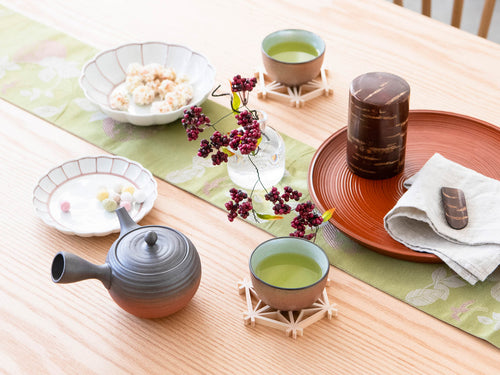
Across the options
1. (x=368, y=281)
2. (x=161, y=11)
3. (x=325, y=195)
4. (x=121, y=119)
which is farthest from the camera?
(x=161, y=11)

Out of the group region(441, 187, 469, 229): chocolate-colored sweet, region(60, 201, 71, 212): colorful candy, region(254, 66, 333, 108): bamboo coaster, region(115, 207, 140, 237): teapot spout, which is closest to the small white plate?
region(60, 201, 71, 212): colorful candy

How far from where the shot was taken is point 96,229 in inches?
42.8

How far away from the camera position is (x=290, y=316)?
3.05ft

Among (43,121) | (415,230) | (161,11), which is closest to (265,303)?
(415,230)

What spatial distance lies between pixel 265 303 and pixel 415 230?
10.9 inches

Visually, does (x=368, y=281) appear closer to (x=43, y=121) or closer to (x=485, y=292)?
(x=485, y=292)

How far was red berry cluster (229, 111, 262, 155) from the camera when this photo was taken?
0.95 metres

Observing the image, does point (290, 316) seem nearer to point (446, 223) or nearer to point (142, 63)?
point (446, 223)

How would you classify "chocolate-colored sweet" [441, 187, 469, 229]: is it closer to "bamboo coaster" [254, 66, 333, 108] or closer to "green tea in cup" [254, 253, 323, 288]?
"green tea in cup" [254, 253, 323, 288]

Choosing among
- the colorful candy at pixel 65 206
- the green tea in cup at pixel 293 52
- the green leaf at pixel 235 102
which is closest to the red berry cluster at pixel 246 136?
the green leaf at pixel 235 102

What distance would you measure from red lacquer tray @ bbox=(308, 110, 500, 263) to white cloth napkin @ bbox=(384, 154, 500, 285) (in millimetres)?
26

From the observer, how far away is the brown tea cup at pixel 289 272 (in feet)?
2.90

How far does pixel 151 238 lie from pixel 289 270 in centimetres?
21

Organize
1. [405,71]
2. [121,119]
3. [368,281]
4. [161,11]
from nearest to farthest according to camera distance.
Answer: [368,281]
[121,119]
[405,71]
[161,11]
